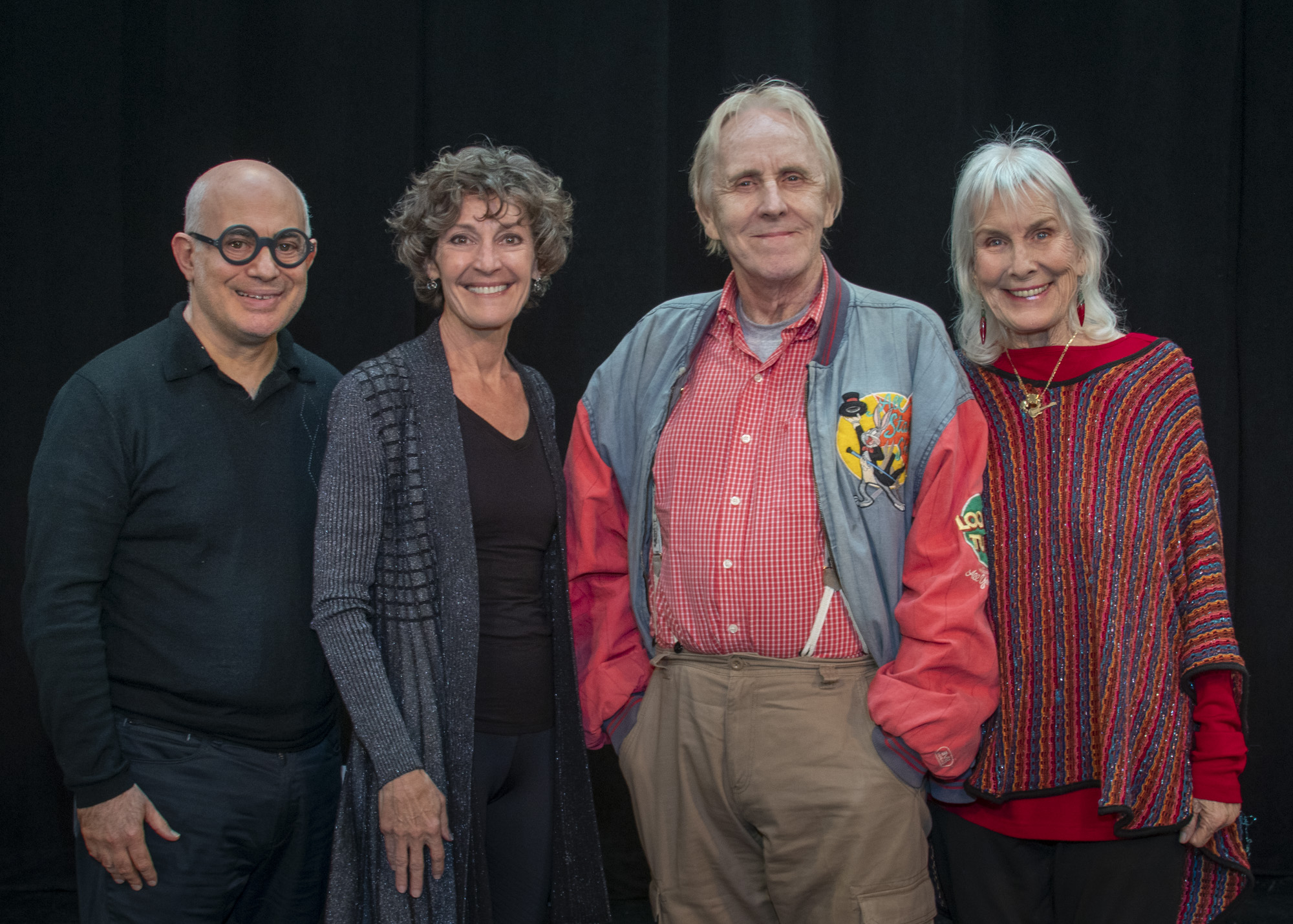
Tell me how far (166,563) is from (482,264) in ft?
2.35

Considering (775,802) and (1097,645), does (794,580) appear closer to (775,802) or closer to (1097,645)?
(775,802)

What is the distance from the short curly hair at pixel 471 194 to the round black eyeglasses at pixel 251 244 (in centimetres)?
18

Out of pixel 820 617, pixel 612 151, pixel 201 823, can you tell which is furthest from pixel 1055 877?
pixel 612 151

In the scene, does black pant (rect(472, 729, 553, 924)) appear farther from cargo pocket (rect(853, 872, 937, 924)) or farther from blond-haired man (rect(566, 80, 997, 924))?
cargo pocket (rect(853, 872, 937, 924))

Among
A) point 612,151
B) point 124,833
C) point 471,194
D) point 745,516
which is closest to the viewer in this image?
point 124,833

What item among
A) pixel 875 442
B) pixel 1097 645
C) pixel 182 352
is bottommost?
pixel 1097 645

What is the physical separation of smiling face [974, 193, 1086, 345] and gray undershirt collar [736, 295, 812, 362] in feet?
1.07

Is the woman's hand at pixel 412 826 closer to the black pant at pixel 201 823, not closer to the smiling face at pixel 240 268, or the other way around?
the black pant at pixel 201 823

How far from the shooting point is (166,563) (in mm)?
1635

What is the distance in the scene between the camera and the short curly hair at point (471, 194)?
176cm

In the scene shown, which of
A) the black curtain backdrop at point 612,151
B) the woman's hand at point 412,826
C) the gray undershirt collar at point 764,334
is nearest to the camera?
the woman's hand at point 412,826

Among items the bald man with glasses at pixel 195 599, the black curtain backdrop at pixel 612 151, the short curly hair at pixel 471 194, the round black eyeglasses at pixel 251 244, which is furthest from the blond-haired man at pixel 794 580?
the black curtain backdrop at pixel 612 151

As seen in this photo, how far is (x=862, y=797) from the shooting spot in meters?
1.60

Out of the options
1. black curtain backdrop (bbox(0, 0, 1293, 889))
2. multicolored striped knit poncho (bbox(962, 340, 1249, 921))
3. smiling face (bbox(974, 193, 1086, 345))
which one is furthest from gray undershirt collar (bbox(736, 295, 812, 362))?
black curtain backdrop (bbox(0, 0, 1293, 889))
